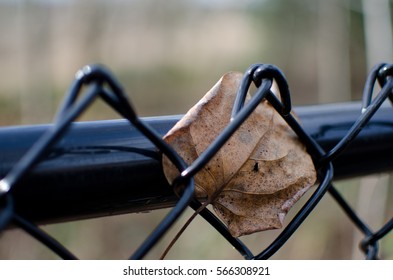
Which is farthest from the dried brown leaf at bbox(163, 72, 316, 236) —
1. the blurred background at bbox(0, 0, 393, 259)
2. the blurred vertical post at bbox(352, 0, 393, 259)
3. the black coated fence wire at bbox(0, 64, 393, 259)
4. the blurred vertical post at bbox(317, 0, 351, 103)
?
the blurred vertical post at bbox(317, 0, 351, 103)

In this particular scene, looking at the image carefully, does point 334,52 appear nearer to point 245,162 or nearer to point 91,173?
point 245,162

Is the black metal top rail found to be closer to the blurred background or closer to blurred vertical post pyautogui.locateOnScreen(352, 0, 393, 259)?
the blurred background

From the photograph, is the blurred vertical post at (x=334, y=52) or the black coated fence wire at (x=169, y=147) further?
the blurred vertical post at (x=334, y=52)

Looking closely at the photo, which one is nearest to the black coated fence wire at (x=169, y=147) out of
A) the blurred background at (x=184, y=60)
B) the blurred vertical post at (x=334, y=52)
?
the blurred background at (x=184, y=60)

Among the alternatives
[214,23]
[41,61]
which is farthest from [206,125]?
[214,23]

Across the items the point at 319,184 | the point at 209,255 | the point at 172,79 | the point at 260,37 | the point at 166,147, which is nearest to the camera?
the point at 166,147

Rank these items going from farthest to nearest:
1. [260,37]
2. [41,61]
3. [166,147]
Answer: [260,37], [41,61], [166,147]

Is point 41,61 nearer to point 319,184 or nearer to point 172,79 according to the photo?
point 172,79

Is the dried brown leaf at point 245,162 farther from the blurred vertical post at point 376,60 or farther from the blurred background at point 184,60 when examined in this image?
the blurred vertical post at point 376,60
